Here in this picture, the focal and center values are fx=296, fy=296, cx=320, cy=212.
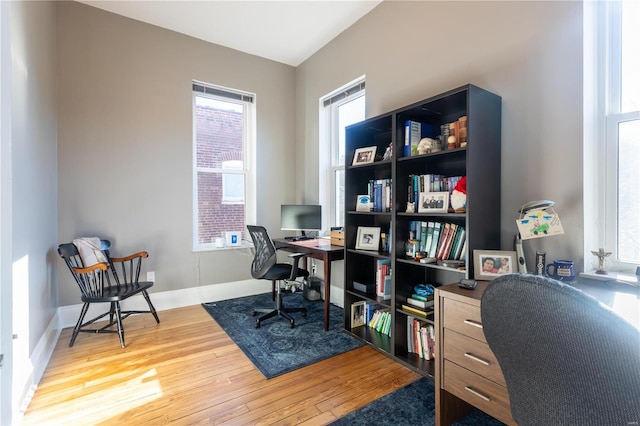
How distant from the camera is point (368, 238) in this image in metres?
2.65

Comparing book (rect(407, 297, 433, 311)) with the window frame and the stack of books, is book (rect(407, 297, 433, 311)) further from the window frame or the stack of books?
the window frame

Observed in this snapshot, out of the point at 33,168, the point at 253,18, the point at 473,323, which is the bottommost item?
the point at 473,323

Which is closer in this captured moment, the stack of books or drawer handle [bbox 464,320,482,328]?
drawer handle [bbox 464,320,482,328]

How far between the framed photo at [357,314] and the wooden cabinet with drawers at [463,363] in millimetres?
1129

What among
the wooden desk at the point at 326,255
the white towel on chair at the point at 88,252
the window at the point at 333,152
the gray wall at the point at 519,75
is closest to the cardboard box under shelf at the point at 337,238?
the wooden desk at the point at 326,255

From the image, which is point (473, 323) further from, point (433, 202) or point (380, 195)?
point (380, 195)

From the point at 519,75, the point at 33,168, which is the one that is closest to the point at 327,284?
the point at 519,75

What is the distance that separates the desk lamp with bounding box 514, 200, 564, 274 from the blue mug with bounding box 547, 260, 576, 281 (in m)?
0.14

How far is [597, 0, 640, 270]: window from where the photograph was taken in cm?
158

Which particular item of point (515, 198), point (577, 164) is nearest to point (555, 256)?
point (515, 198)

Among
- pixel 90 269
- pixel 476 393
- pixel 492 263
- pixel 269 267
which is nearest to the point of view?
pixel 476 393

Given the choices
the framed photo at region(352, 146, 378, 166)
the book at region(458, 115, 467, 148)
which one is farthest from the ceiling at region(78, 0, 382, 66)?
the book at region(458, 115, 467, 148)

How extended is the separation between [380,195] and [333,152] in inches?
56.1

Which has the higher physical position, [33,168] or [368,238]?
[33,168]
